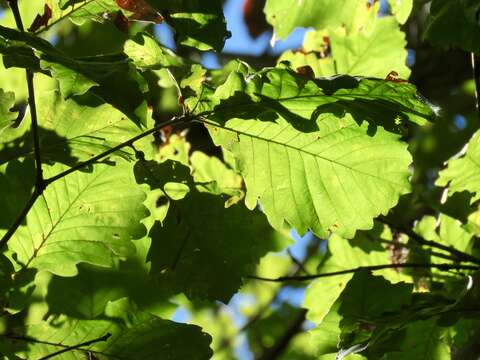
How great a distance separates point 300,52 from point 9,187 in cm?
73

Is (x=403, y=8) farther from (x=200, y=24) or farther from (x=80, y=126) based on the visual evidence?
(x=80, y=126)

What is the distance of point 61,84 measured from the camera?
93 cm

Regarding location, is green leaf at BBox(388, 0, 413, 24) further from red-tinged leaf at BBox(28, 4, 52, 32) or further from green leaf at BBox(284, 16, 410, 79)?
red-tinged leaf at BBox(28, 4, 52, 32)

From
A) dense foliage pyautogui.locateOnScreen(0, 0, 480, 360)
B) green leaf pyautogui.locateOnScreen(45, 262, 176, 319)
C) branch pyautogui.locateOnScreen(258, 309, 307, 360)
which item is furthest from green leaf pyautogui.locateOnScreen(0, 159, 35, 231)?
branch pyautogui.locateOnScreen(258, 309, 307, 360)

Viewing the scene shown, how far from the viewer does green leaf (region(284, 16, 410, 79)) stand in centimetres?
159

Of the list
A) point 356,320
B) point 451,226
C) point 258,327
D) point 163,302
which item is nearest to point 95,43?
point 258,327

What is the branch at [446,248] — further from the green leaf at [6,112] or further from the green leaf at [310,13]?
the green leaf at [6,112]

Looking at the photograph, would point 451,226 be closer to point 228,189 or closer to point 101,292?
point 228,189

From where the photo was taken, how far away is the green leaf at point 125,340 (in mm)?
1275

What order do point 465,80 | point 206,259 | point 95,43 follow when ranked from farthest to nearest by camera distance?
point 465,80, point 95,43, point 206,259

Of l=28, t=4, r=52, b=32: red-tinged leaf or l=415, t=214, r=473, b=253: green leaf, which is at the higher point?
l=28, t=4, r=52, b=32: red-tinged leaf

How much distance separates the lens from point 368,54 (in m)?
1.62

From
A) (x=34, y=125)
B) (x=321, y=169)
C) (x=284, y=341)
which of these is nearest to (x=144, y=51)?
(x=34, y=125)

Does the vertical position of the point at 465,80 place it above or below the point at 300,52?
above
